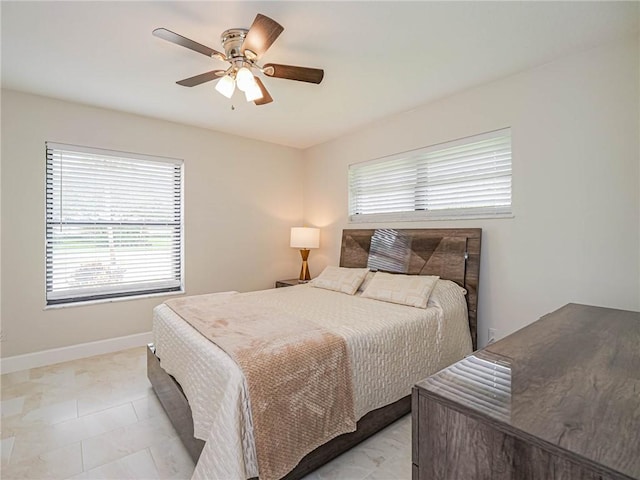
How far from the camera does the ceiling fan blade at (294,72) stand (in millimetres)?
1967

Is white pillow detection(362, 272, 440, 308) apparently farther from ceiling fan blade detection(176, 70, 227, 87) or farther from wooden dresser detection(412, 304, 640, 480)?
ceiling fan blade detection(176, 70, 227, 87)

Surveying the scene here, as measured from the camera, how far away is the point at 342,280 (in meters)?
3.29

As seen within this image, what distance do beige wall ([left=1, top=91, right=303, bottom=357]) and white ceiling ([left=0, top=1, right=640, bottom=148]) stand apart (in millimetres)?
307

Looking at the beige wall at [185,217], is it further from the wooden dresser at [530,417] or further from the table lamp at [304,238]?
the wooden dresser at [530,417]

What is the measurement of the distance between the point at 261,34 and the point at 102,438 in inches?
99.3

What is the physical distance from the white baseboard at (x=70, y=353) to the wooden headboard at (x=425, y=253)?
8.12 feet

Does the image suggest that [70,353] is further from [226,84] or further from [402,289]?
[402,289]

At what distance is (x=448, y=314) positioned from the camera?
2.48 m

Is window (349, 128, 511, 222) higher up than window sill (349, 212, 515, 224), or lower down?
higher up

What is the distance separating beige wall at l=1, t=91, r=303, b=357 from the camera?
285 centimetres

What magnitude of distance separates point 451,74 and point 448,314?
6.26 ft

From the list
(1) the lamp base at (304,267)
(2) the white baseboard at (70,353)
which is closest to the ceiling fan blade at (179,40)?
(1) the lamp base at (304,267)

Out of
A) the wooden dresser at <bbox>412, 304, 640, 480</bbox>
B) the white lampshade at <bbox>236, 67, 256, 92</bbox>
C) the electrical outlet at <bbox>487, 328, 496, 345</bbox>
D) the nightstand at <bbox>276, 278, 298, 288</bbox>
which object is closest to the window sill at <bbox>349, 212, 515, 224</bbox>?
the electrical outlet at <bbox>487, 328, 496, 345</bbox>

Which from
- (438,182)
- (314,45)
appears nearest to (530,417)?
(314,45)
